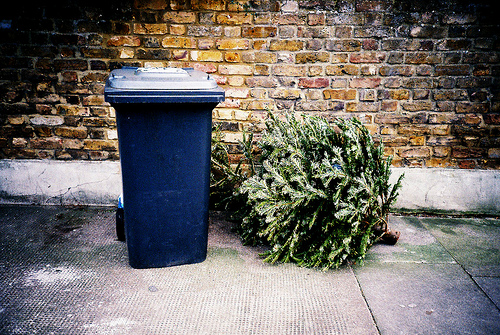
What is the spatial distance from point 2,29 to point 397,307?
4.10 meters

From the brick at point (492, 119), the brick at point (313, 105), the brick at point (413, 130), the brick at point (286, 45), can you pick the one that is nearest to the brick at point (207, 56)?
the brick at point (286, 45)

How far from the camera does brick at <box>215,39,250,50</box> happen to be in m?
3.46

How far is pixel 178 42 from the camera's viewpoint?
347 cm

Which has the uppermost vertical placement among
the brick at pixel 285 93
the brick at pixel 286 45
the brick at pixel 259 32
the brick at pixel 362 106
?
the brick at pixel 259 32

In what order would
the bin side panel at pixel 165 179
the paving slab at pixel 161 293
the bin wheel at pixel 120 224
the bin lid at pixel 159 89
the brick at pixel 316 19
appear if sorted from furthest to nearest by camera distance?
1. the brick at pixel 316 19
2. the bin wheel at pixel 120 224
3. the bin side panel at pixel 165 179
4. the bin lid at pixel 159 89
5. the paving slab at pixel 161 293

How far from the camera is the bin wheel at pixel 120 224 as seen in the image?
3028 mm

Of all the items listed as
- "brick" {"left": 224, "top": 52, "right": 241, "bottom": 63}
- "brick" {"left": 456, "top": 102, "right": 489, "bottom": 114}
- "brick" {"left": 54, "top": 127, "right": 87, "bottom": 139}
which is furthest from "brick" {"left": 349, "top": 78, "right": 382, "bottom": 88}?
"brick" {"left": 54, "top": 127, "right": 87, "bottom": 139}

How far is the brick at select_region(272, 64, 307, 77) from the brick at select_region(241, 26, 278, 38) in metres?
0.30

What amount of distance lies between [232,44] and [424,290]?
261 cm

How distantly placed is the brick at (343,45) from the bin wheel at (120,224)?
2381 mm

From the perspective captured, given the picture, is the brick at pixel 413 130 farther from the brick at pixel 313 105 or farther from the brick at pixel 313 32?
the brick at pixel 313 32

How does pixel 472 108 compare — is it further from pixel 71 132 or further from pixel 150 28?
pixel 71 132

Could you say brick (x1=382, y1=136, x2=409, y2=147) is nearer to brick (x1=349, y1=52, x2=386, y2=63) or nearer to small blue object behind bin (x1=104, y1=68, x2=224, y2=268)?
brick (x1=349, y1=52, x2=386, y2=63)

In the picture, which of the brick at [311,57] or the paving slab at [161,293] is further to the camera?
the brick at [311,57]
